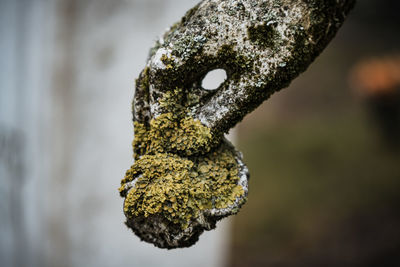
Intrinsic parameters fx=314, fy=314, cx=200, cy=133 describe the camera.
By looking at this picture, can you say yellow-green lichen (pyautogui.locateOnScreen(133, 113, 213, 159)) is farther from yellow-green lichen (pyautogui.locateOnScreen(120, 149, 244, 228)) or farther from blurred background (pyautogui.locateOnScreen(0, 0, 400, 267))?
blurred background (pyautogui.locateOnScreen(0, 0, 400, 267))

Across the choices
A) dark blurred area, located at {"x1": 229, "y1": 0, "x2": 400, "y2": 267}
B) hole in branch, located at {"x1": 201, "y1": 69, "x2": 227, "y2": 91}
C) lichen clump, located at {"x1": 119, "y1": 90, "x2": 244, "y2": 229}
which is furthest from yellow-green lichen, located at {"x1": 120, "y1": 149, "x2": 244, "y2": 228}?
dark blurred area, located at {"x1": 229, "y1": 0, "x2": 400, "y2": 267}

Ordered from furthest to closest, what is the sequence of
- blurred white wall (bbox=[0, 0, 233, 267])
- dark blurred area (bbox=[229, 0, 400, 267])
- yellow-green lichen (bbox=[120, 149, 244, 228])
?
dark blurred area (bbox=[229, 0, 400, 267]) < blurred white wall (bbox=[0, 0, 233, 267]) < yellow-green lichen (bbox=[120, 149, 244, 228])

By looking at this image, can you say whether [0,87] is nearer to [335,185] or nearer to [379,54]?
[335,185]

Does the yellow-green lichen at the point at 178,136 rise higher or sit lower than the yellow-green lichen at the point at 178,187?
higher

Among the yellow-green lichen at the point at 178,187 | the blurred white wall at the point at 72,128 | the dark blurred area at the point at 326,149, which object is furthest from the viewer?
the dark blurred area at the point at 326,149

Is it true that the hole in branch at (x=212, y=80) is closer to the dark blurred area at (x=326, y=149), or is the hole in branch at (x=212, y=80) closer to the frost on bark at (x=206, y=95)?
the dark blurred area at (x=326, y=149)

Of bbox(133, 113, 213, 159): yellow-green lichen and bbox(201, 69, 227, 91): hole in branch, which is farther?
bbox(201, 69, 227, 91): hole in branch

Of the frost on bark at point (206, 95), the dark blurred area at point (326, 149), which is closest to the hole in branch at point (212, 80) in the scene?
the dark blurred area at point (326, 149)
